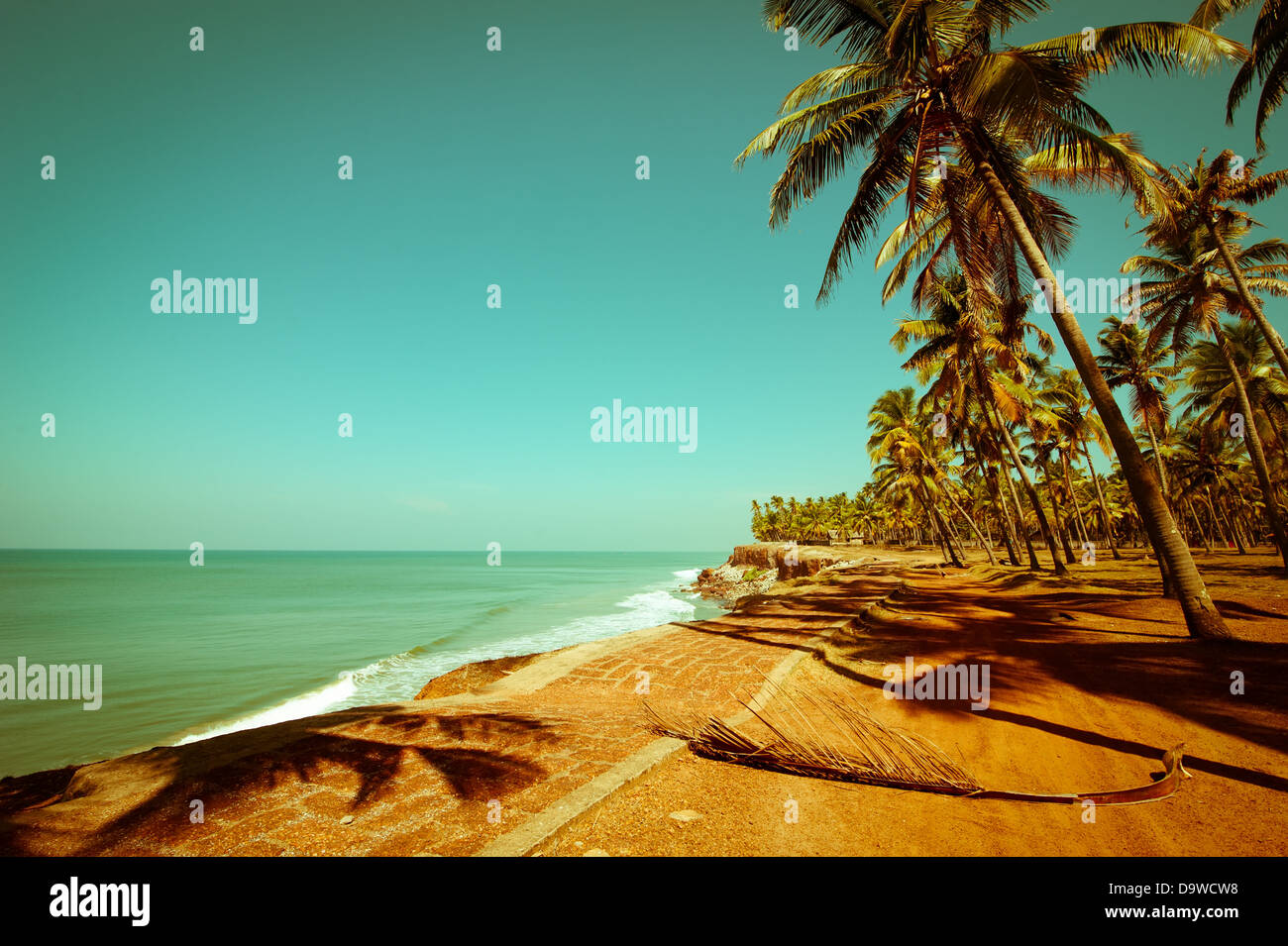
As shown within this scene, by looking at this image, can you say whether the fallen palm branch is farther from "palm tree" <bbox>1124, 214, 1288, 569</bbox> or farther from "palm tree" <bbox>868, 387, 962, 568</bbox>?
"palm tree" <bbox>868, 387, 962, 568</bbox>

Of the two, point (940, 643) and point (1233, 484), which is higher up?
point (1233, 484)

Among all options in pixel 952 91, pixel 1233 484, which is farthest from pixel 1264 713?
pixel 1233 484

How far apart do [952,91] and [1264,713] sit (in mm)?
9547

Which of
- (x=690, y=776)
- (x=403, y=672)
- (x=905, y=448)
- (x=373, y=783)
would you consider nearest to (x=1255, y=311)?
(x=905, y=448)

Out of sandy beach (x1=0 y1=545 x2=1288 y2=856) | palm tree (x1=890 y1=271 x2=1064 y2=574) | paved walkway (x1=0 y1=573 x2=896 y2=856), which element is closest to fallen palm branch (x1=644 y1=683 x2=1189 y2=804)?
sandy beach (x1=0 y1=545 x2=1288 y2=856)

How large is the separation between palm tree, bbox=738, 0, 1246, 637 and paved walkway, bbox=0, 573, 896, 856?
263 inches

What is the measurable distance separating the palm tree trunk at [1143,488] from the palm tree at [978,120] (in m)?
0.02

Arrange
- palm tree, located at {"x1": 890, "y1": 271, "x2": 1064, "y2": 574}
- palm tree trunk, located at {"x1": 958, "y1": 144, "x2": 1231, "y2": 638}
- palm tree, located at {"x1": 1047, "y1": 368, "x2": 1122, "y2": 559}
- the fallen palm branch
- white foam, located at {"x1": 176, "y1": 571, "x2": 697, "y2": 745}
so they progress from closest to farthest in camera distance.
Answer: the fallen palm branch → palm tree trunk, located at {"x1": 958, "y1": 144, "x2": 1231, "y2": 638} → white foam, located at {"x1": 176, "y1": 571, "x2": 697, "y2": 745} → palm tree, located at {"x1": 890, "y1": 271, "x2": 1064, "y2": 574} → palm tree, located at {"x1": 1047, "y1": 368, "x2": 1122, "y2": 559}

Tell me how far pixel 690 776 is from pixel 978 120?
10561 millimetres

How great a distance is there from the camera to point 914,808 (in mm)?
3516

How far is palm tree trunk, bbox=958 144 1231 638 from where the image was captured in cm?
702

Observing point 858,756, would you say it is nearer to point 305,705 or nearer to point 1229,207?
point 305,705

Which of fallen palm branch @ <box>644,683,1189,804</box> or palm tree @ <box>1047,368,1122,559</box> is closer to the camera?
fallen palm branch @ <box>644,683,1189,804</box>
